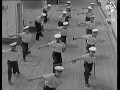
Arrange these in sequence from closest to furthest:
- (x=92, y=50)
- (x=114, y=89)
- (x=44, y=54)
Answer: (x=92, y=50) → (x=114, y=89) → (x=44, y=54)

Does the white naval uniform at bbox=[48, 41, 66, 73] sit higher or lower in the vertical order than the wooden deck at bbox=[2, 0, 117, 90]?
higher

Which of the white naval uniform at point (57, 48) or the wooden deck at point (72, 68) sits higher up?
the white naval uniform at point (57, 48)

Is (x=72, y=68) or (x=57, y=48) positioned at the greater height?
(x=57, y=48)

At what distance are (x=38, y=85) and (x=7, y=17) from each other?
609 centimetres

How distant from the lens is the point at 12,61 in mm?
10422

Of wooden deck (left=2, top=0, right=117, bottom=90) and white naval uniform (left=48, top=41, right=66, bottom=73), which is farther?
white naval uniform (left=48, top=41, right=66, bottom=73)

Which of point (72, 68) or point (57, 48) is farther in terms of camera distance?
point (72, 68)

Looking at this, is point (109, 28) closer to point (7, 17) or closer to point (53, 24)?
point (53, 24)

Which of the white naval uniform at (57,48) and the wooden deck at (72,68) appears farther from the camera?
the white naval uniform at (57,48)

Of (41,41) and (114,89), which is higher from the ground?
(41,41)

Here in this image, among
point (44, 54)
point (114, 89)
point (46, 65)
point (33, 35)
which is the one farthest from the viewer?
point (33, 35)

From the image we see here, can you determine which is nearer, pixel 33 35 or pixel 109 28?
pixel 33 35

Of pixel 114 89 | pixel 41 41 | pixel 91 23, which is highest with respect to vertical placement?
pixel 91 23

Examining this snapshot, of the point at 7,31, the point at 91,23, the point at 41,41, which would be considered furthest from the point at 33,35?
the point at 91,23
